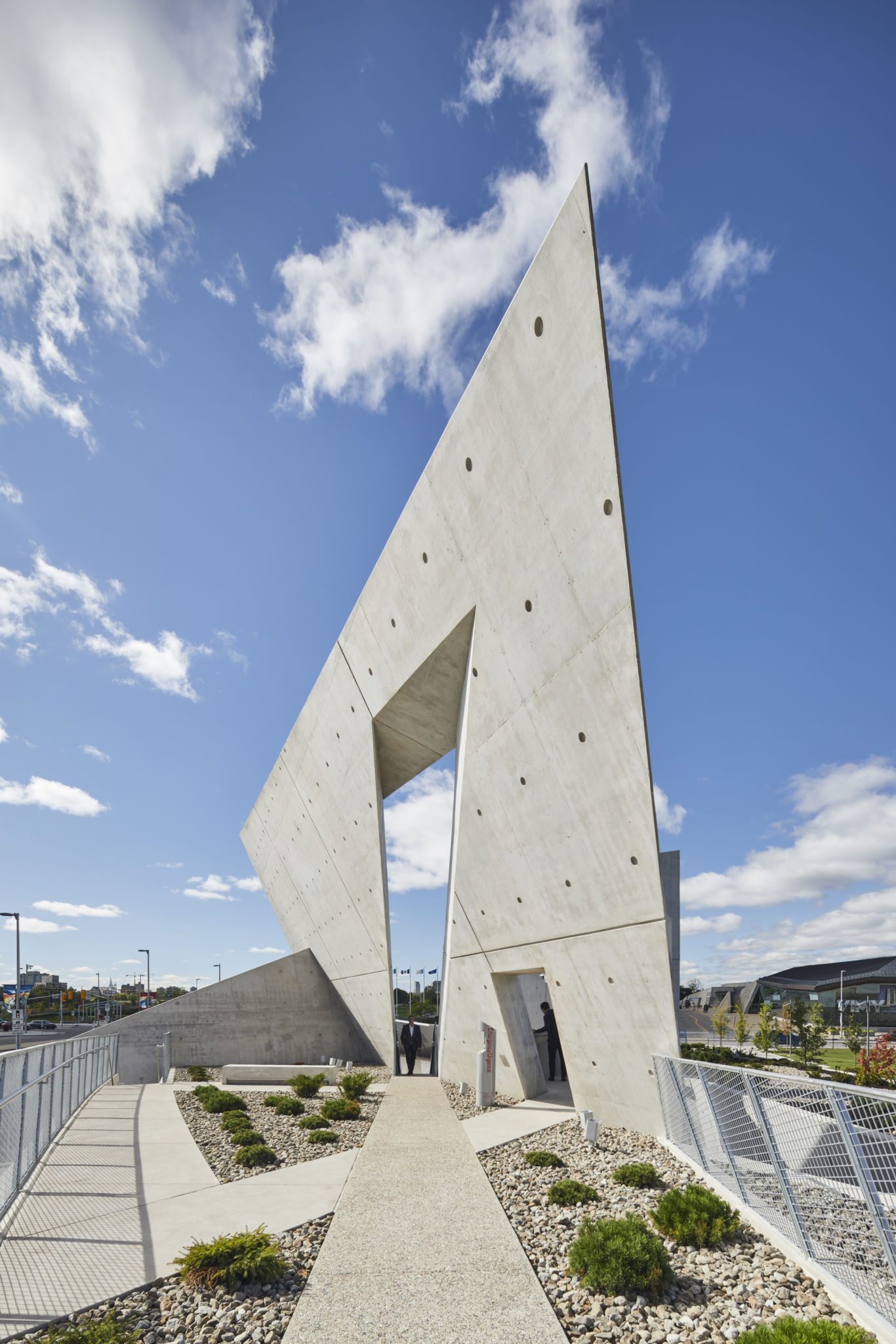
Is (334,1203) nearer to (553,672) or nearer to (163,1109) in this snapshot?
(553,672)

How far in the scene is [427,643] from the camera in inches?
546

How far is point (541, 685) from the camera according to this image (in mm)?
10211

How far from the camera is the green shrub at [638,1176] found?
698cm

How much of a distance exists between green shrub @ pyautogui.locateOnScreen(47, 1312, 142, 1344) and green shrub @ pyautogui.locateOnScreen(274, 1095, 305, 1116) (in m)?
9.03

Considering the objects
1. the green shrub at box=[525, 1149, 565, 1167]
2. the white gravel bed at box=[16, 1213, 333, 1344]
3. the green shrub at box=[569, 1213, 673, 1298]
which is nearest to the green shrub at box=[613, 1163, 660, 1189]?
the green shrub at box=[525, 1149, 565, 1167]

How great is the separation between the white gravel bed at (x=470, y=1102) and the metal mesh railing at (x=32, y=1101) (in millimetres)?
6079

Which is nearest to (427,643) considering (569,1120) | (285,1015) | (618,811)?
(618,811)

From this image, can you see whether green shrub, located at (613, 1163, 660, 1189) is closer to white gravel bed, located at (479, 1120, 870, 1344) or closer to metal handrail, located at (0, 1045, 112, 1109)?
white gravel bed, located at (479, 1120, 870, 1344)

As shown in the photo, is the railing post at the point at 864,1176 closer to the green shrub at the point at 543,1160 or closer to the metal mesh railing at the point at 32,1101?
the green shrub at the point at 543,1160

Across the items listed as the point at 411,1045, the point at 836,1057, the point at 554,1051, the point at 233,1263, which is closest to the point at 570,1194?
the point at 233,1263

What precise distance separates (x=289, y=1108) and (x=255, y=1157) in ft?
14.6

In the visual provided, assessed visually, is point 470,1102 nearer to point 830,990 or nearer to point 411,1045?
point 411,1045

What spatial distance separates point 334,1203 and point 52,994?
342 feet

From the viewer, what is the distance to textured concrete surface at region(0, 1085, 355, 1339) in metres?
4.99
